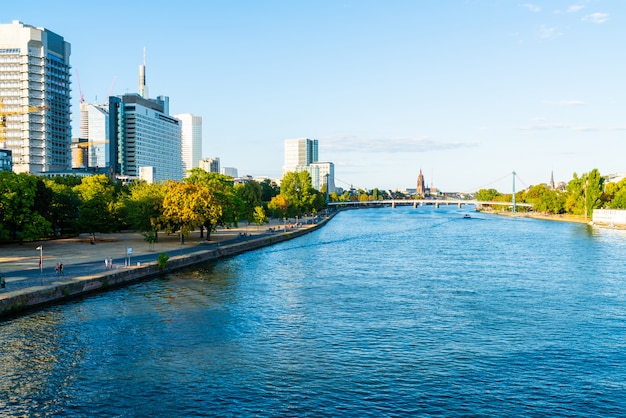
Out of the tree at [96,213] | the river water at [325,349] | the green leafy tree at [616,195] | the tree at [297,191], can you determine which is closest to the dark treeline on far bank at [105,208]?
the tree at [96,213]

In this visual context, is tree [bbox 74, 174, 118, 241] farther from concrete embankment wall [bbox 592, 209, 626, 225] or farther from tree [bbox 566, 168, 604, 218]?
tree [bbox 566, 168, 604, 218]

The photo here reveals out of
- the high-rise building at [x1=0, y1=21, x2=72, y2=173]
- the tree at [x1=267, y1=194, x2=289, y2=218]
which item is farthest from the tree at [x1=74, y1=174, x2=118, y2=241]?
the high-rise building at [x1=0, y1=21, x2=72, y2=173]

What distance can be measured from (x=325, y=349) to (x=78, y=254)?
4521 cm

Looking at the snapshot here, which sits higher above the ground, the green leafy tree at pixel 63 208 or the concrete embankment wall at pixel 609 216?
the green leafy tree at pixel 63 208

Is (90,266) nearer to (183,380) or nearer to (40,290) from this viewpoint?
(40,290)

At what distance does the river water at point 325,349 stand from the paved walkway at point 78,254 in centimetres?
619

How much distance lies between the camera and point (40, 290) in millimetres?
41125

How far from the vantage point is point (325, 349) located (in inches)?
1251

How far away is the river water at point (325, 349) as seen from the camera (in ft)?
80.1

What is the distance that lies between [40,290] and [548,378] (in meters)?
36.1

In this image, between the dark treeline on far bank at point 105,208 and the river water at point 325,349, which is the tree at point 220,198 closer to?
the dark treeline on far bank at point 105,208

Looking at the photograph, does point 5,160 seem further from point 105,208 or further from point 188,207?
point 188,207

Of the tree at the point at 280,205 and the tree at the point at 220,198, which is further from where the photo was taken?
the tree at the point at 280,205

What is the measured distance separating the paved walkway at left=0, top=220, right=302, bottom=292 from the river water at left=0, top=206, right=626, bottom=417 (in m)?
6.19
